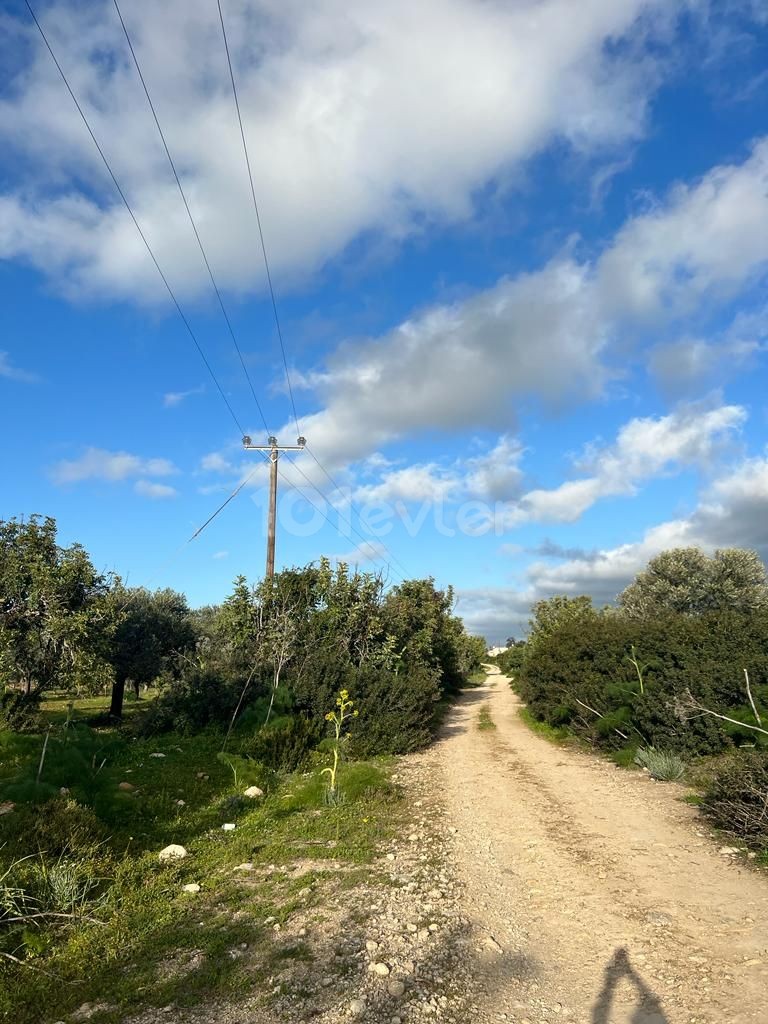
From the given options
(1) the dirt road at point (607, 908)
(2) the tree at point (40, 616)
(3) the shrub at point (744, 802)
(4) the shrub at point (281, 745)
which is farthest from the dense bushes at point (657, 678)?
(2) the tree at point (40, 616)

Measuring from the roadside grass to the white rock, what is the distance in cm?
11

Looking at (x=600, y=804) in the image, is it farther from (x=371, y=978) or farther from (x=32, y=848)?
(x=32, y=848)

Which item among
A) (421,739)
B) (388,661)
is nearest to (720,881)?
(421,739)

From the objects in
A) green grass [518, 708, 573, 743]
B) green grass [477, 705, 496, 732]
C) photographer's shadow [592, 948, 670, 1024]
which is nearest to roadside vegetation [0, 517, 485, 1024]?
photographer's shadow [592, 948, 670, 1024]

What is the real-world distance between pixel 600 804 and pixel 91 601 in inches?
487

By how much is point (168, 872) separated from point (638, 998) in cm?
441

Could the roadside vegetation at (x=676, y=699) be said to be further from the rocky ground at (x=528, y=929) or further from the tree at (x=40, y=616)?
the tree at (x=40, y=616)

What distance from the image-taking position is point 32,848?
5.60 meters

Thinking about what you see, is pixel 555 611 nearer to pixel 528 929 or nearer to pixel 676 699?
pixel 676 699

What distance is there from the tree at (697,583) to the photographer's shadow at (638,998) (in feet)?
95.9

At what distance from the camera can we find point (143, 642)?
67.9ft

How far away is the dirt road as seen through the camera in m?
3.82

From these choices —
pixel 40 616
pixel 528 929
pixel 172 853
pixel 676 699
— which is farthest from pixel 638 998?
pixel 40 616

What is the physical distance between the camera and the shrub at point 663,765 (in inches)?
406
